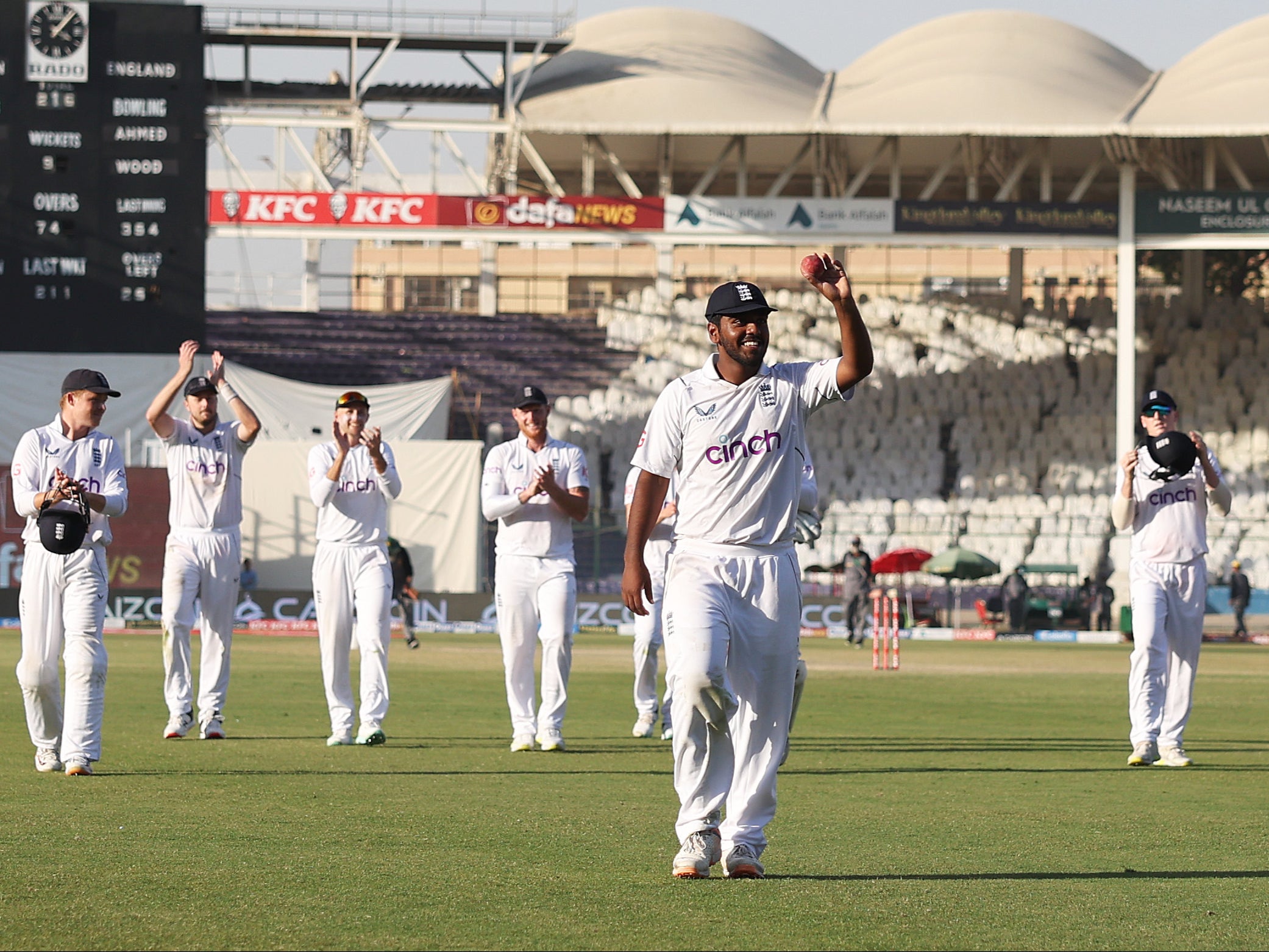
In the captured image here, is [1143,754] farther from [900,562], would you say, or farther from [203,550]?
[900,562]

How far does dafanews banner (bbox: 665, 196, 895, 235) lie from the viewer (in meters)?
40.5

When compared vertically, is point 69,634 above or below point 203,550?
below

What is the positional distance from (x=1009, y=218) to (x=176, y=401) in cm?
1997

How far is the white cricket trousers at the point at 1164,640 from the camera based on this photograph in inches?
438

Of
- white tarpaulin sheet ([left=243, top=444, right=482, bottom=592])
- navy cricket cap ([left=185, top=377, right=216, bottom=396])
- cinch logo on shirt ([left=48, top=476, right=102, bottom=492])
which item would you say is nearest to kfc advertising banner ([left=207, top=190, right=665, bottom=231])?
white tarpaulin sheet ([left=243, top=444, right=482, bottom=592])

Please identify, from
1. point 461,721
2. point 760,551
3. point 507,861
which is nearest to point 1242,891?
A: point 760,551

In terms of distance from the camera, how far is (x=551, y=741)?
38.1 feet

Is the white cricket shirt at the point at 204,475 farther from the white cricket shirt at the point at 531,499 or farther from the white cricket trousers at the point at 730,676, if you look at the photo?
the white cricket trousers at the point at 730,676

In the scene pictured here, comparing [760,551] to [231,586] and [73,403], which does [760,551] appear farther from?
[231,586]

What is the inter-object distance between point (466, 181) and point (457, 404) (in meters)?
38.3

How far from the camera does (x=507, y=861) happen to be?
655 cm

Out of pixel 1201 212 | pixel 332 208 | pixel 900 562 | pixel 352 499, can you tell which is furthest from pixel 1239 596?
pixel 352 499

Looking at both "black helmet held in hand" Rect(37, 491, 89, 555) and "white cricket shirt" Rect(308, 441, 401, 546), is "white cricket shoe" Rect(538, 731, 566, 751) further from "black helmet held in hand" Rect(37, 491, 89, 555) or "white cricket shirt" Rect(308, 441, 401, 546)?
"black helmet held in hand" Rect(37, 491, 89, 555)

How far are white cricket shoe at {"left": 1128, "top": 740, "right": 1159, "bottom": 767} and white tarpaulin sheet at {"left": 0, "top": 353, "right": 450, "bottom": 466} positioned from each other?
71.7 ft
